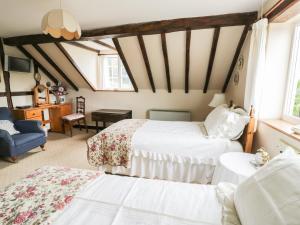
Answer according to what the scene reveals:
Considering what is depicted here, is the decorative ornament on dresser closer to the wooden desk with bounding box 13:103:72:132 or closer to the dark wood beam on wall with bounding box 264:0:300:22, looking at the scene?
the wooden desk with bounding box 13:103:72:132

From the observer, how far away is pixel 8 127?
3172 millimetres

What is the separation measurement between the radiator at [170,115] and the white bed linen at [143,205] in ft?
10.3

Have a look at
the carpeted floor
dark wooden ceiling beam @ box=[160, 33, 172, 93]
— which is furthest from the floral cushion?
dark wooden ceiling beam @ box=[160, 33, 172, 93]

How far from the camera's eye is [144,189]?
1141mm

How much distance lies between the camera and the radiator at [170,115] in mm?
4246

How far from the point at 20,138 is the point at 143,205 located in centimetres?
298

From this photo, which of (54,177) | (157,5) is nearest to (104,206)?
(54,177)

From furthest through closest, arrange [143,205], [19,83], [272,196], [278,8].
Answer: [19,83] < [278,8] < [143,205] < [272,196]

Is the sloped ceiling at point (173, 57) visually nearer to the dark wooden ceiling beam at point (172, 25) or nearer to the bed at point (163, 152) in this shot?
the dark wooden ceiling beam at point (172, 25)

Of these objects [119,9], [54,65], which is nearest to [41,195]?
[119,9]

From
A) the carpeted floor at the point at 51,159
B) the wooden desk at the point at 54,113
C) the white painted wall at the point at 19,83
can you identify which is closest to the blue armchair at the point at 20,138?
the carpeted floor at the point at 51,159

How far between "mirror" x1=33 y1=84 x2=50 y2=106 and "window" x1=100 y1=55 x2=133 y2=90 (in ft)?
4.90

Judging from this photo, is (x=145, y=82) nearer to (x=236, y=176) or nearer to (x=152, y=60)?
(x=152, y=60)

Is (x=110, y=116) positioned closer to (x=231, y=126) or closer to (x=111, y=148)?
(x=111, y=148)
